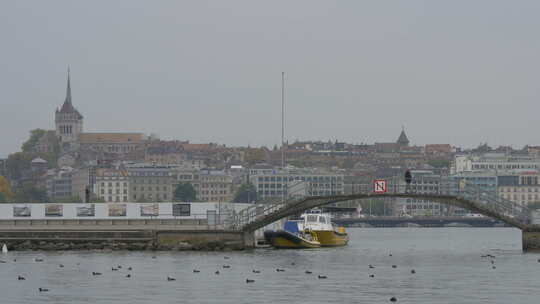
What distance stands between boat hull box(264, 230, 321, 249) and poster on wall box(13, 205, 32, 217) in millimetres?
15483

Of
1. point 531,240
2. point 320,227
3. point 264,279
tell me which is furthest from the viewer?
point 320,227

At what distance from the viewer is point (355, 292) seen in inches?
2402

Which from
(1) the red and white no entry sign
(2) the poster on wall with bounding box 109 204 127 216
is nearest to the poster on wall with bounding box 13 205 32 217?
(2) the poster on wall with bounding box 109 204 127 216

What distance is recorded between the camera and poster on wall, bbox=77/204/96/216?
96.5 m

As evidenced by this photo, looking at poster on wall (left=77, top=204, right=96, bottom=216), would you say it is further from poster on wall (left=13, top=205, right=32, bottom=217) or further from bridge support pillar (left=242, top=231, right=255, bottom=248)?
bridge support pillar (left=242, top=231, right=255, bottom=248)

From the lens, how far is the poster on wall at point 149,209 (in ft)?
316

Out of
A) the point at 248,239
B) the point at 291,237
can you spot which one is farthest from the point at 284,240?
the point at 248,239

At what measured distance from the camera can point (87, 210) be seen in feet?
318

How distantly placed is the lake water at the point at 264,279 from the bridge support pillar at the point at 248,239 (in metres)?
1.49

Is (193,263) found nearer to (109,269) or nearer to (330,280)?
(109,269)

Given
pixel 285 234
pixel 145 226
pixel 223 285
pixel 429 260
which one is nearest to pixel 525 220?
pixel 429 260

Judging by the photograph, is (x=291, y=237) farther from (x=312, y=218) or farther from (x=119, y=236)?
(x=119, y=236)

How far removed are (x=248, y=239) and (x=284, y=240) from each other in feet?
→ 24.4

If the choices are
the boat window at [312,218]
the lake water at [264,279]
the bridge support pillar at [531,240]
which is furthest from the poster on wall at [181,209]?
the bridge support pillar at [531,240]
